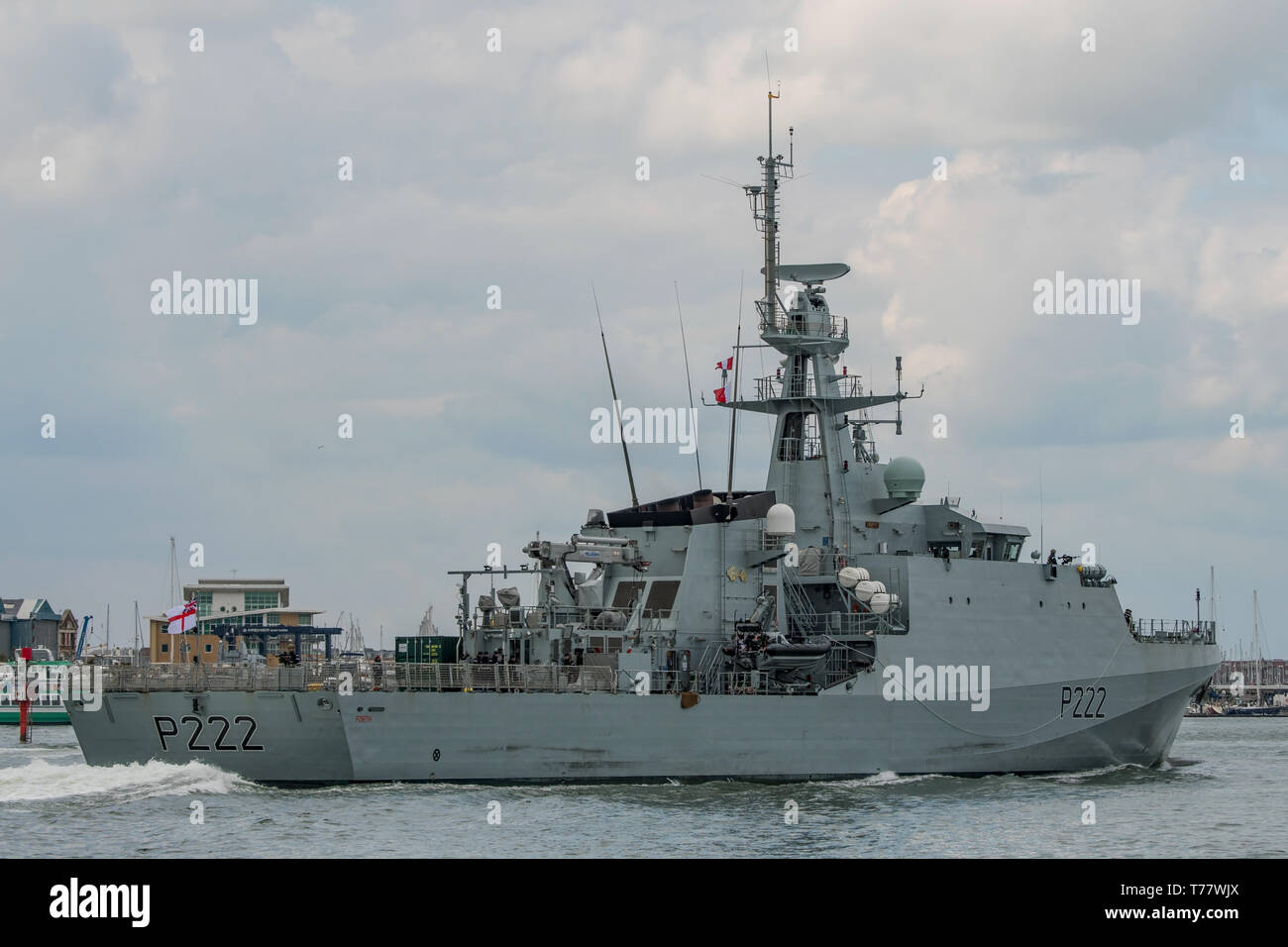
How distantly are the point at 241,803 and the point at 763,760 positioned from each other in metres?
9.26

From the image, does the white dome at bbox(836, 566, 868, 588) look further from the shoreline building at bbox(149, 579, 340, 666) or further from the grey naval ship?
the shoreline building at bbox(149, 579, 340, 666)

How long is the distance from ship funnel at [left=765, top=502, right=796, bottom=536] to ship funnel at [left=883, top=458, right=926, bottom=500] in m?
3.37

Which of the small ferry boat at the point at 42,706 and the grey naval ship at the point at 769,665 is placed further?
the small ferry boat at the point at 42,706

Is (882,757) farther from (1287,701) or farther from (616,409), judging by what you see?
(1287,701)

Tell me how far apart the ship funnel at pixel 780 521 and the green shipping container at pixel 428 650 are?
636cm

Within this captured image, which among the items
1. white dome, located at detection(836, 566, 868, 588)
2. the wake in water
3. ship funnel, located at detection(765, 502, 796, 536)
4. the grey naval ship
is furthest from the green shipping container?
white dome, located at detection(836, 566, 868, 588)

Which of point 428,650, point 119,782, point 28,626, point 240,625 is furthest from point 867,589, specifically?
point 28,626

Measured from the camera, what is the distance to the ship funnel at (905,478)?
30875 mm

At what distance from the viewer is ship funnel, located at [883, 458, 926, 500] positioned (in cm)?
3088

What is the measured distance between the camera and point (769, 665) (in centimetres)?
2742

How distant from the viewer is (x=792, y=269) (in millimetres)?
31734

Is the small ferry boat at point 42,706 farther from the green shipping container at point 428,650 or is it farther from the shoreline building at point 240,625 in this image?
the green shipping container at point 428,650

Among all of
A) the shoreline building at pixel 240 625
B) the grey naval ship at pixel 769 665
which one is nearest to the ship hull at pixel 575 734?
the grey naval ship at pixel 769 665
